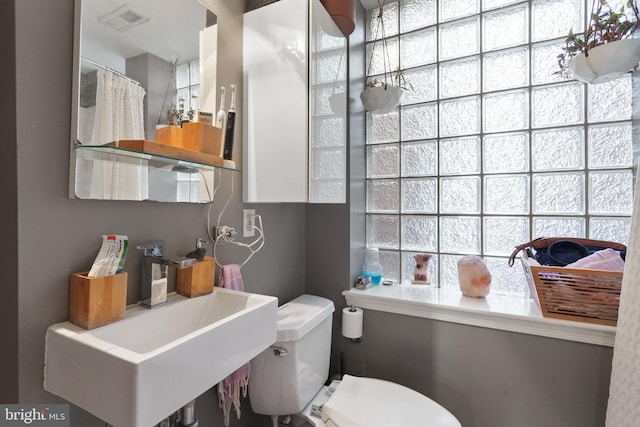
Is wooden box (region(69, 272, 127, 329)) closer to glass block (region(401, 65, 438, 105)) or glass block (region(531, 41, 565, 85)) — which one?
glass block (region(401, 65, 438, 105))

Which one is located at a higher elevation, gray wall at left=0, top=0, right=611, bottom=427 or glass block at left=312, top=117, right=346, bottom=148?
glass block at left=312, top=117, right=346, bottom=148

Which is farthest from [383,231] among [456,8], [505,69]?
[456,8]

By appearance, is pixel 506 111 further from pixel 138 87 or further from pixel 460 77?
pixel 138 87

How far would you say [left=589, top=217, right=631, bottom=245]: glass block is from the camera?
1.19 metres

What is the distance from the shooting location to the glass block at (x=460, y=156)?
1.44 meters

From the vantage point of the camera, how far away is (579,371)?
1.07 m

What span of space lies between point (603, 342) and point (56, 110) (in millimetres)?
1810

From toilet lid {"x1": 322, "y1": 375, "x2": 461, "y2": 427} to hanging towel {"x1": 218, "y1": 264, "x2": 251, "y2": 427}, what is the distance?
31 cm

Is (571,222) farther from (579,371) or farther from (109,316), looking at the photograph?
(109,316)

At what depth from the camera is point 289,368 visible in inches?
42.9

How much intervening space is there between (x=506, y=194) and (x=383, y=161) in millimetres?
623

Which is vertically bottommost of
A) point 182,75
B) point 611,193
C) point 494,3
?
point 611,193

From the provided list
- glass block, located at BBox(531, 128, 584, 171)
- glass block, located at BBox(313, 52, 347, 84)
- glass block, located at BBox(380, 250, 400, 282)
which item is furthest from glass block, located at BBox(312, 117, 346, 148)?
glass block, located at BBox(531, 128, 584, 171)

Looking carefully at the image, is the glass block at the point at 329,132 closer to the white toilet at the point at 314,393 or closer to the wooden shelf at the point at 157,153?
the wooden shelf at the point at 157,153
